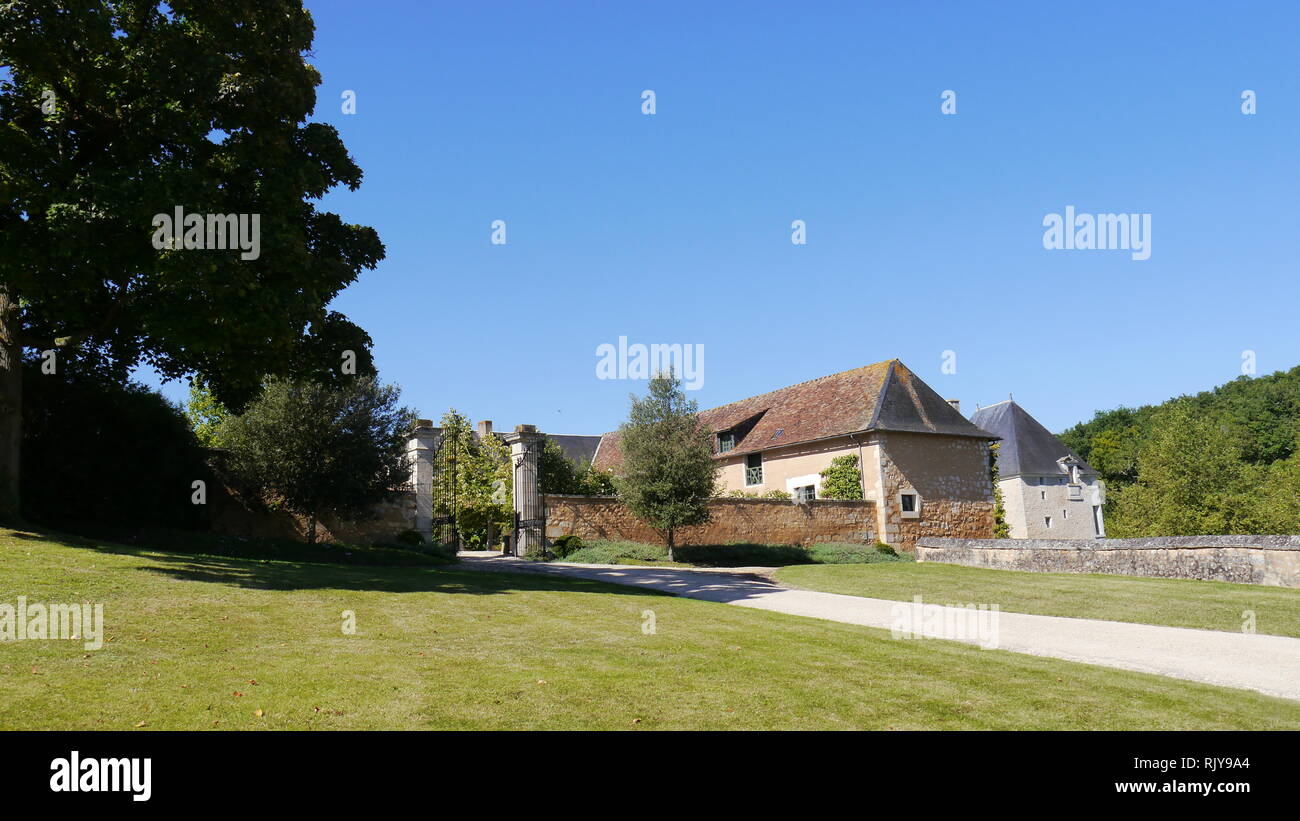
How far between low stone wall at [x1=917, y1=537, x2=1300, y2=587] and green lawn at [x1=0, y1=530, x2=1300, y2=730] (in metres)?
10.7

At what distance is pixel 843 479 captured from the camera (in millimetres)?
28984

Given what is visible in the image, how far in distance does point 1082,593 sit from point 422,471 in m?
16.1

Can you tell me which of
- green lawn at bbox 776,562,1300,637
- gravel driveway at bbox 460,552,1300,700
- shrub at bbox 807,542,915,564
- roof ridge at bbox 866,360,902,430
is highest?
roof ridge at bbox 866,360,902,430

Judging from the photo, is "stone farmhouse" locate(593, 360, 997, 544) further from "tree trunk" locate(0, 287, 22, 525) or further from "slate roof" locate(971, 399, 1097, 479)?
"tree trunk" locate(0, 287, 22, 525)

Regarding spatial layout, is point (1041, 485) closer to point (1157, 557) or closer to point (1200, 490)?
point (1200, 490)

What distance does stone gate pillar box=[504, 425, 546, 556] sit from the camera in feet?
72.0

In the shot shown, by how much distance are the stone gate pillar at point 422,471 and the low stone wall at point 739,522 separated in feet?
10.7

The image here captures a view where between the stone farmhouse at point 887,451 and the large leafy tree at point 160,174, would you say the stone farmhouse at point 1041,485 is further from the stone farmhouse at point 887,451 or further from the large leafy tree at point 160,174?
the large leafy tree at point 160,174

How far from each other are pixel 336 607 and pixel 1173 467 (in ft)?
116

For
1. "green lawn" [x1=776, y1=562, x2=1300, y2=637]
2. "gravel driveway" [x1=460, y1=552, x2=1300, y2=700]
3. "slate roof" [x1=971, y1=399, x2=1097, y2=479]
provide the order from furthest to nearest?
"slate roof" [x1=971, y1=399, x2=1097, y2=479] → "green lawn" [x1=776, y1=562, x2=1300, y2=637] → "gravel driveway" [x1=460, y1=552, x2=1300, y2=700]

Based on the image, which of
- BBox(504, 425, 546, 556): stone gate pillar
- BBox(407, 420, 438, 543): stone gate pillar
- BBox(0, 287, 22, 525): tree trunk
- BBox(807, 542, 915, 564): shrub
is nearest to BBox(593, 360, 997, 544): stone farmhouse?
BBox(807, 542, 915, 564): shrub
